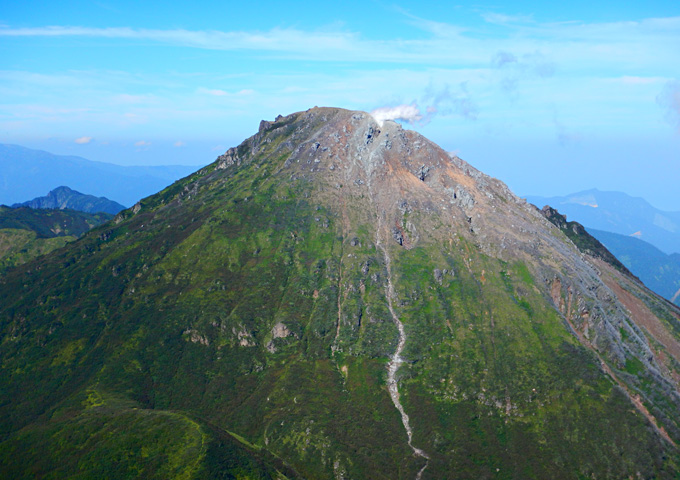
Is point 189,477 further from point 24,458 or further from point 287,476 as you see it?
point 24,458

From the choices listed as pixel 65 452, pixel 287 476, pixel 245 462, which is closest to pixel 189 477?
pixel 245 462

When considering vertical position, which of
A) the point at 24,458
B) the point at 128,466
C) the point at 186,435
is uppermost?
the point at 186,435

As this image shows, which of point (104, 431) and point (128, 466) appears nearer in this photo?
point (128, 466)

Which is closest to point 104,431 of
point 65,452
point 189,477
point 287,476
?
point 65,452

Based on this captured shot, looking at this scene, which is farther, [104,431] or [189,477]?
[104,431]

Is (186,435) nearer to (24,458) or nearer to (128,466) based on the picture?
(128,466)

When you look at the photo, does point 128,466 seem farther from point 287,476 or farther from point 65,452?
point 287,476

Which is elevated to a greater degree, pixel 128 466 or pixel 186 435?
pixel 186 435

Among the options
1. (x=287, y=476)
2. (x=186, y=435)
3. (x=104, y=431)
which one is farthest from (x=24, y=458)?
(x=287, y=476)
